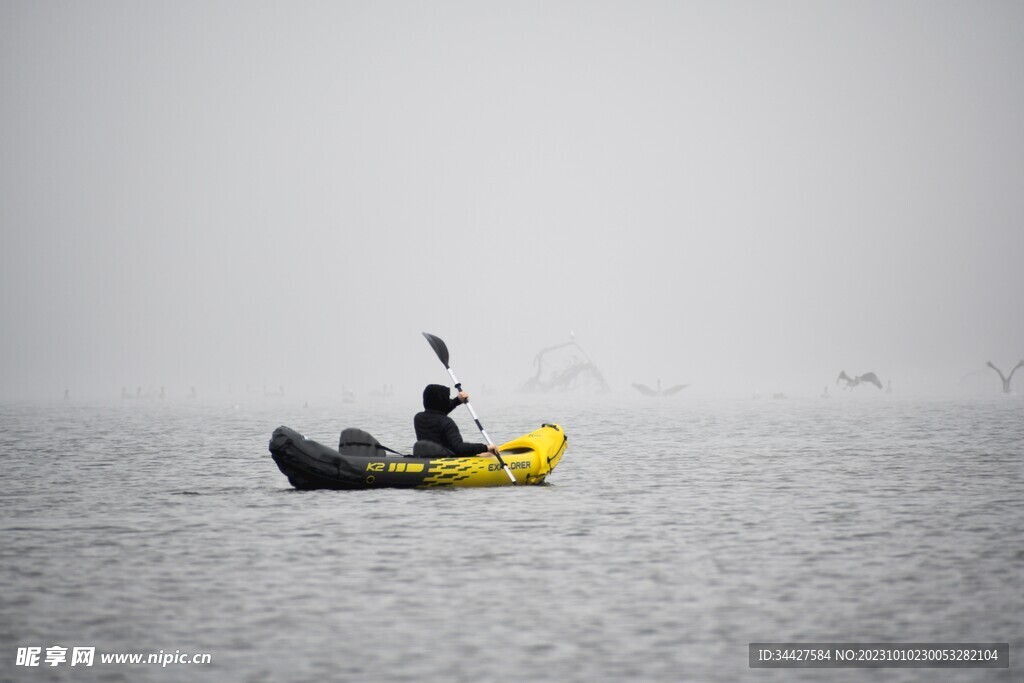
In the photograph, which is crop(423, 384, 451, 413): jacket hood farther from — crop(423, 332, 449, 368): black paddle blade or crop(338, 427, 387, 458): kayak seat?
crop(423, 332, 449, 368): black paddle blade

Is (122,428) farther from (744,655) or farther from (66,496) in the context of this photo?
(744,655)

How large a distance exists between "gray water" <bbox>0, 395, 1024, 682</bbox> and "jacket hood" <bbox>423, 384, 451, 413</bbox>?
186 cm

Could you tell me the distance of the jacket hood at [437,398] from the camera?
21.7 meters

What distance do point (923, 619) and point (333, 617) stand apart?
6.29 metres

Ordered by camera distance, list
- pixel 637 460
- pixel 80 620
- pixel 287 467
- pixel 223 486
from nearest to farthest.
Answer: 1. pixel 80 620
2. pixel 287 467
3. pixel 223 486
4. pixel 637 460

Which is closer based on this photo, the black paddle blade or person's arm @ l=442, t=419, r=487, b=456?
person's arm @ l=442, t=419, r=487, b=456

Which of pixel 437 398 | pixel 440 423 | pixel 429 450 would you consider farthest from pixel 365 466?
pixel 437 398

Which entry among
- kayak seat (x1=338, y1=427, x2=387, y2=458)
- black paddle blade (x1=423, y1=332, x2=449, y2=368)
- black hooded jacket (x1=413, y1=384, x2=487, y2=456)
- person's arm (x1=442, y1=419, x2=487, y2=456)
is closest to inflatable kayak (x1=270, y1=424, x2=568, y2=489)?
kayak seat (x1=338, y1=427, x2=387, y2=458)

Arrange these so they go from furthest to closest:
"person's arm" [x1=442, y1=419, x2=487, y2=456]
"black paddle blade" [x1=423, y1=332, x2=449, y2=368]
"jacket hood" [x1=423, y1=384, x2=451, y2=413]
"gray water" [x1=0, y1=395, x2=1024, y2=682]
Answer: "black paddle blade" [x1=423, y1=332, x2=449, y2=368] → "person's arm" [x1=442, y1=419, x2=487, y2=456] → "jacket hood" [x1=423, y1=384, x2=451, y2=413] → "gray water" [x1=0, y1=395, x2=1024, y2=682]

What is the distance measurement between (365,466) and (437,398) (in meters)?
2.05

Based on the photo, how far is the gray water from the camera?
32.4ft

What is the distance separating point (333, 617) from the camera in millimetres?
11164

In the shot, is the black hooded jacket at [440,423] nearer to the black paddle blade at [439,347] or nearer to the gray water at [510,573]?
the gray water at [510,573]

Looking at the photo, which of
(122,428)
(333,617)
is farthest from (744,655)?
(122,428)
